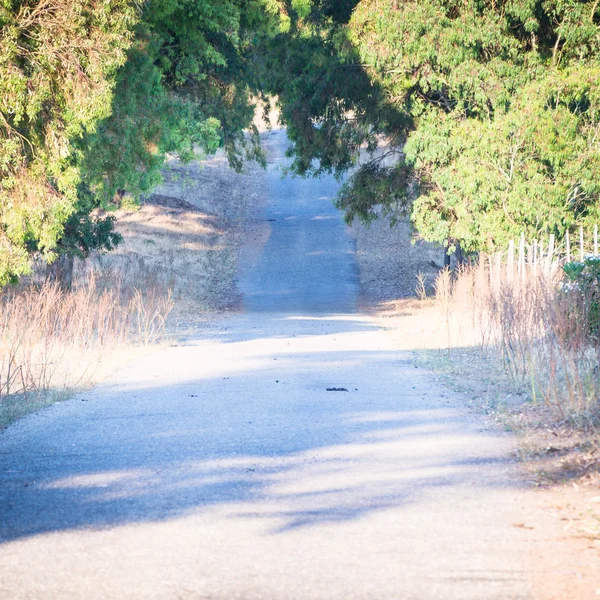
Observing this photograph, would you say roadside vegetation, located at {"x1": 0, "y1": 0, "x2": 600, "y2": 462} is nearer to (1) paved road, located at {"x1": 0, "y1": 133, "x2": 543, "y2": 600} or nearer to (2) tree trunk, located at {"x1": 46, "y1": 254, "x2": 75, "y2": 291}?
(2) tree trunk, located at {"x1": 46, "y1": 254, "x2": 75, "y2": 291}

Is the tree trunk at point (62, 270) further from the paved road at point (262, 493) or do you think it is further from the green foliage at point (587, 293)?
the green foliage at point (587, 293)

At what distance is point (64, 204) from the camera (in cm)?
1301

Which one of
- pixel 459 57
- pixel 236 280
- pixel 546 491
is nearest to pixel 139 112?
pixel 459 57

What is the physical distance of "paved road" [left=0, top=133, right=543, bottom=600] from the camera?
531cm

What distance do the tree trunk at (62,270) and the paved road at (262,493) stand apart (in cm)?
1058

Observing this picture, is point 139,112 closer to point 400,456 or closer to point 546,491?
point 400,456

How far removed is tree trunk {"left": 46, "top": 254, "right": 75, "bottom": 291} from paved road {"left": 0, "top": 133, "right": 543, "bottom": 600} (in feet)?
34.7

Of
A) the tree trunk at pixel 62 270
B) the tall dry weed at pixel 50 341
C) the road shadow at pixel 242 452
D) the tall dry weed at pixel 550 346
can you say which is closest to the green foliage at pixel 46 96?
the tall dry weed at pixel 50 341

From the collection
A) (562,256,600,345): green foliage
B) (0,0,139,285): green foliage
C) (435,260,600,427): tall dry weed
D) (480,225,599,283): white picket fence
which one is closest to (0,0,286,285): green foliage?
(0,0,139,285): green foliage

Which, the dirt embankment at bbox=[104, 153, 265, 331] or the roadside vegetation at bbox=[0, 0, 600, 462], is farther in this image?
the dirt embankment at bbox=[104, 153, 265, 331]

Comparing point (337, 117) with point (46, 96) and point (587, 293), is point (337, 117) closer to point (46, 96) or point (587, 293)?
point (46, 96)

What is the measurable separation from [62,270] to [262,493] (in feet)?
60.9

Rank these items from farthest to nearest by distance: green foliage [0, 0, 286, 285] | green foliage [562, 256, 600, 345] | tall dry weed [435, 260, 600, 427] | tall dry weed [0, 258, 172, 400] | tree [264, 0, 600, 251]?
tree [264, 0, 600, 251]
tall dry weed [0, 258, 172, 400]
green foliage [0, 0, 286, 285]
green foliage [562, 256, 600, 345]
tall dry weed [435, 260, 600, 427]

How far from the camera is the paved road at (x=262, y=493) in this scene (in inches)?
209
